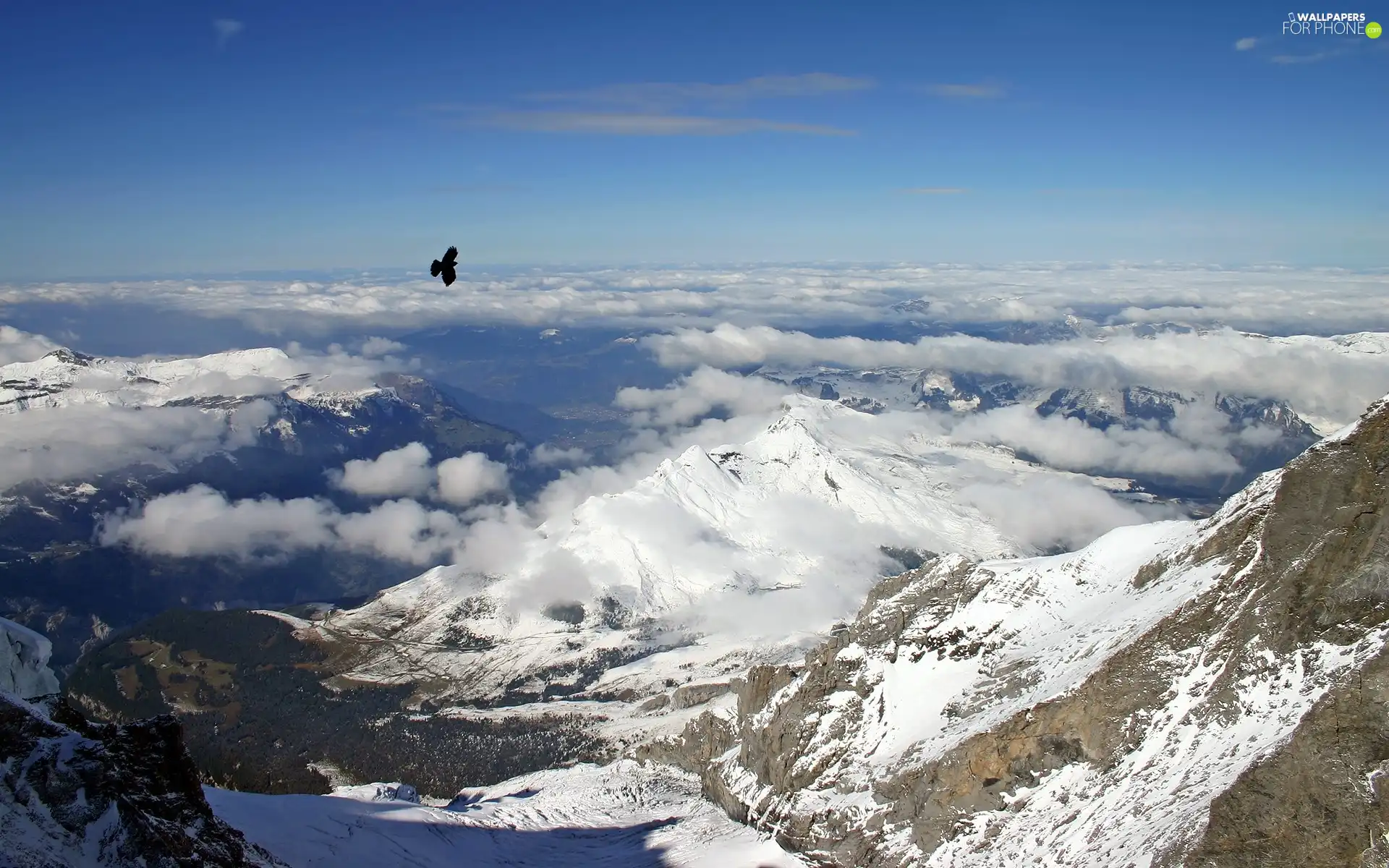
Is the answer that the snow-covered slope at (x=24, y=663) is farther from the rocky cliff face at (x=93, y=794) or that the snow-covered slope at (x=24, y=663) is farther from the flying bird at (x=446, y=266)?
the flying bird at (x=446, y=266)

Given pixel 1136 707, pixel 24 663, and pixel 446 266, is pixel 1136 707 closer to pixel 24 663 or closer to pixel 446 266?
pixel 446 266

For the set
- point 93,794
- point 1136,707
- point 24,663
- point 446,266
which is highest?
point 446,266

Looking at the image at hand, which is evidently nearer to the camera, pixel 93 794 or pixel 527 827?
pixel 93 794

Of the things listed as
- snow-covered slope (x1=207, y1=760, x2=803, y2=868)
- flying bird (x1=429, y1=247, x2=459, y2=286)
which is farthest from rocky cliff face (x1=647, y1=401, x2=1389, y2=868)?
flying bird (x1=429, y1=247, x2=459, y2=286)

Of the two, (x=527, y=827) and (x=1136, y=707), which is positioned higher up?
(x=1136, y=707)

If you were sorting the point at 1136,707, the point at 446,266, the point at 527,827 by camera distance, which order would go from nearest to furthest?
1. the point at 446,266
2. the point at 1136,707
3. the point at 527,827

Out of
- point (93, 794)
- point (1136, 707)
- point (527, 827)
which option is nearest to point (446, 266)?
point (93, 794)
